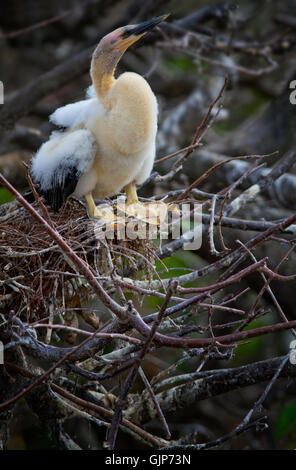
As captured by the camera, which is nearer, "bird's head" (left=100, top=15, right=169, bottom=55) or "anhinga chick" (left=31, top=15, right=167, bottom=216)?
"anhinga chick" (left=31, top=15, right=167, bottom=216)

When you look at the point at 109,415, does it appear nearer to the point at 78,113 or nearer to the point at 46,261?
the point at 46,261

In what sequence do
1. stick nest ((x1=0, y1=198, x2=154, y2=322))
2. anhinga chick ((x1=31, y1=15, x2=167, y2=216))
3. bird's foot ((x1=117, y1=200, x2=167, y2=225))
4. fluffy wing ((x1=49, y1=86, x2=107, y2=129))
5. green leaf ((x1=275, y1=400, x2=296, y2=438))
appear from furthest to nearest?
green leaf ((x1=275, y1=400, x2=296, y2=438)), fluffy wing ((x1=49, y1=86, x2=107, y2=129)), anhinga chick ((x1=31, y1=15, x2=167, y2=216)), bird's foot ((x1=117, y1=200, x2=167, y2=225)), stick nest ((x1=0, y1=198, x2=154, y2=322))

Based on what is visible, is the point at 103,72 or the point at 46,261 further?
the point at 103,72

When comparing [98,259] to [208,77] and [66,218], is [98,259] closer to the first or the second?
[66,218]

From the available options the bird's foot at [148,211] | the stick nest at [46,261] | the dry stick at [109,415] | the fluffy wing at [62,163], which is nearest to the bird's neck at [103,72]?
the fluffy wing at [62,163]

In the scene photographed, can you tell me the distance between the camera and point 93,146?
3.71 meters

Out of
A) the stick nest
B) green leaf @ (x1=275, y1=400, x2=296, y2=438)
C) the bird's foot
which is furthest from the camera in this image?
green leaf @ (x1=275, y1=400, x2=296, y2=438)

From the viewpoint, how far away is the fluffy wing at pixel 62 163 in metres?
3.68

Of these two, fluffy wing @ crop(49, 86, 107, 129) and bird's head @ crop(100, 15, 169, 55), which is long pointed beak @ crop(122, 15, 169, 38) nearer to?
bird's head @ crop(100, 15, 169, 55)

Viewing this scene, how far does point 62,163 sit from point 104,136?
0.92ft

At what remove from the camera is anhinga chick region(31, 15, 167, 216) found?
3676mm

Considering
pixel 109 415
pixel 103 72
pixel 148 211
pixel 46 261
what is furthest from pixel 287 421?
pixel 103 72

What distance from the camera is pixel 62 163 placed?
3.72m

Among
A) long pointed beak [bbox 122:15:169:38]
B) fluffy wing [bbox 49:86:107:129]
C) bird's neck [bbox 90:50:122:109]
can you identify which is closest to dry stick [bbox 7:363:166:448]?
fluffy wing [bbox 49:86:107:129]
